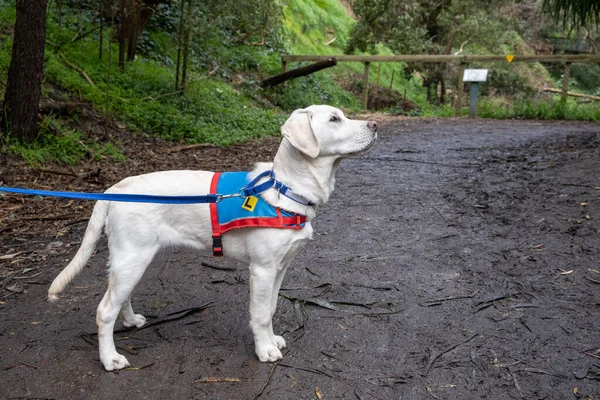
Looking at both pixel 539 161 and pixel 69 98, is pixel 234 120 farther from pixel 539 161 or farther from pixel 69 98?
pixel 539 161

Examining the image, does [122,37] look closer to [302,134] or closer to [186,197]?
[186,197]

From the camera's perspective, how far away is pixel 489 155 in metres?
9.40

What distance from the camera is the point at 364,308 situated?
4.10m

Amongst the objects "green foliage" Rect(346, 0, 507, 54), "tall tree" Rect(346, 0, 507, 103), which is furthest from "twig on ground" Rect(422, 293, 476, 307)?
"green foliage" Rect(346, 0, 507, 54)

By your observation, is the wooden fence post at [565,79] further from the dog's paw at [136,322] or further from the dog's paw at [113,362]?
the dog's paw at [113,362]

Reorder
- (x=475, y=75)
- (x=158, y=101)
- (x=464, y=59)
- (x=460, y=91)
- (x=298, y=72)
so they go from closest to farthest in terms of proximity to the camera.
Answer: (x=158, y=101), (x=298, y=72), (x=475, y=75), (x=464, y=59), (x=460, y=91)

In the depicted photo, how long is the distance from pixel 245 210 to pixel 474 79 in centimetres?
1300

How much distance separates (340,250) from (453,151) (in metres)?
5.35

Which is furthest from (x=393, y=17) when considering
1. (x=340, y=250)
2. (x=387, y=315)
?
(x=387, y=315)

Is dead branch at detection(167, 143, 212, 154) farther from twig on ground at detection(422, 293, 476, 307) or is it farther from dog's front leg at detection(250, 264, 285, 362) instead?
dog's front leg at detection(250, 264, 285, 362)

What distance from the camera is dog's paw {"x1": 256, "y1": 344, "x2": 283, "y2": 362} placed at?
3342 mm

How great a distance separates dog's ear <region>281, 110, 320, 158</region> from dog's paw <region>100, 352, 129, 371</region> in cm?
162

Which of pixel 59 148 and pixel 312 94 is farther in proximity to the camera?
pixel 312 94

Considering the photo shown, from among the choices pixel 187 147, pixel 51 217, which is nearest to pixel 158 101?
pixel 187 147
